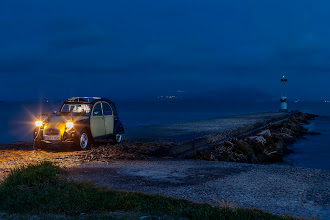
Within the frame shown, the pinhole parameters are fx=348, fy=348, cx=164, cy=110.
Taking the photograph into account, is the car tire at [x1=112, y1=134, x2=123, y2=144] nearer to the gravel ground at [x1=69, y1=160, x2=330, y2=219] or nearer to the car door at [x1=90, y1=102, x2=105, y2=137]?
the car door at [x1=90, y1=102, x2=105, y2=137]

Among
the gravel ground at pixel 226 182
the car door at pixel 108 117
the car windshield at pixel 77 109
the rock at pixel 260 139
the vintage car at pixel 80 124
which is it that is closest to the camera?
the gravel ground at pixel 226 182

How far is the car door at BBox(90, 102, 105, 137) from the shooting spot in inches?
453

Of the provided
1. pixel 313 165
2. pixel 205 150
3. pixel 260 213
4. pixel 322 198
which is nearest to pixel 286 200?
pixel 322 198

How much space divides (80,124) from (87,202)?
627 centimetres

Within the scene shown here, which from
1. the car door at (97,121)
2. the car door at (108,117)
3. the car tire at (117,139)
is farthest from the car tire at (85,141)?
the car tire at (117,139)

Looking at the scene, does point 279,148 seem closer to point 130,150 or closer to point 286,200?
point 130,150

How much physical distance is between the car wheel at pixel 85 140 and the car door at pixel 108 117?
870 millimetres

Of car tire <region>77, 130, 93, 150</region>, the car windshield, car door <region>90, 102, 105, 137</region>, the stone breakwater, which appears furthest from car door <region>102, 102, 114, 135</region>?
the stone breakwater

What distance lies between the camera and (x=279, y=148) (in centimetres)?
1641

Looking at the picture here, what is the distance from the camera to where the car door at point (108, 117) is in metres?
12.2

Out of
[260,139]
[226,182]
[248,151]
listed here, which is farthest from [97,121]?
[260,139]

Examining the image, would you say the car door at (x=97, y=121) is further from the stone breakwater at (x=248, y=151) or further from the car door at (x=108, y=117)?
the stone breakwater at (x=248, y=151)

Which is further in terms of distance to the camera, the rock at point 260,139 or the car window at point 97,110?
the rock at point 260,139

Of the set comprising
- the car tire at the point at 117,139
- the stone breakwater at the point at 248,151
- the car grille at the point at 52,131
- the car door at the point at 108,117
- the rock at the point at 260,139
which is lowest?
the stone breakwater at the point at 248,151
